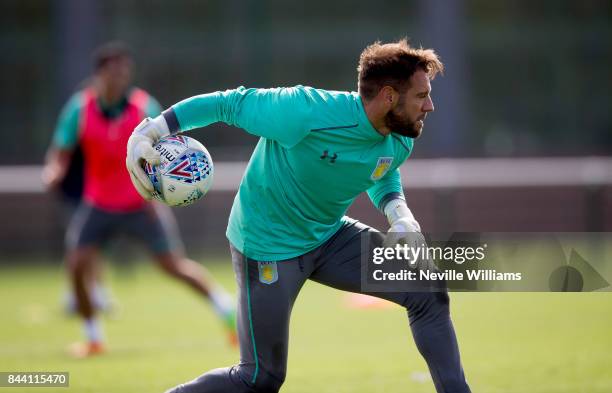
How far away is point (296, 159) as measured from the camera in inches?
250

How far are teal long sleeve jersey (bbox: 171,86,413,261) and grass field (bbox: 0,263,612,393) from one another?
2.01m

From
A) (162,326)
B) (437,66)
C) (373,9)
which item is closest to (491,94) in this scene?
(373,9)

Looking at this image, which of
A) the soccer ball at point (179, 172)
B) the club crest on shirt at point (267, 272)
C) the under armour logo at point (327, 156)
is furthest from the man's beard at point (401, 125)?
the soccer ball at point (179, 172)

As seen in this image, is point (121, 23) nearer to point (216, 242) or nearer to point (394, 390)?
point (216, 242)

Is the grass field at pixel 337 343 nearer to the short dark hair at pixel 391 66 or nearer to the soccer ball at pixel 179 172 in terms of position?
the soccer ball at pixel 179 172

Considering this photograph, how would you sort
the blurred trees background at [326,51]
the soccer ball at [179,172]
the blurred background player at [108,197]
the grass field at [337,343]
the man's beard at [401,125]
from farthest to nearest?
the blurred trees background at [326,51] < the blurred background player at [108,197] < the grass field at [337,343] < the soccer ball at [179,172] < the man's beard at [401,125]

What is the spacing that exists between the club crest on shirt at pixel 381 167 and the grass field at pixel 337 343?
2.07m

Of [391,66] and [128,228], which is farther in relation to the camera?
[128,228]

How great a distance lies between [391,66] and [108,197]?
5.38m

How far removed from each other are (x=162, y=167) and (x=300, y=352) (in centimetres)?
421

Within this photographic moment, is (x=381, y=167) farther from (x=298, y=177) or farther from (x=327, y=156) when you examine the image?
(x=298, y=177)

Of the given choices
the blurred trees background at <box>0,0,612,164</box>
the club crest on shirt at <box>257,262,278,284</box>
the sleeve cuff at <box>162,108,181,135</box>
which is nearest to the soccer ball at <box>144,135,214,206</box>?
the sleeve cuff at <box>162,108,181,135</box>

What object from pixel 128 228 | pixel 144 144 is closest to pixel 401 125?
pixel 144 144

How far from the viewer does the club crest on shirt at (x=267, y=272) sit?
6363 millimetres
